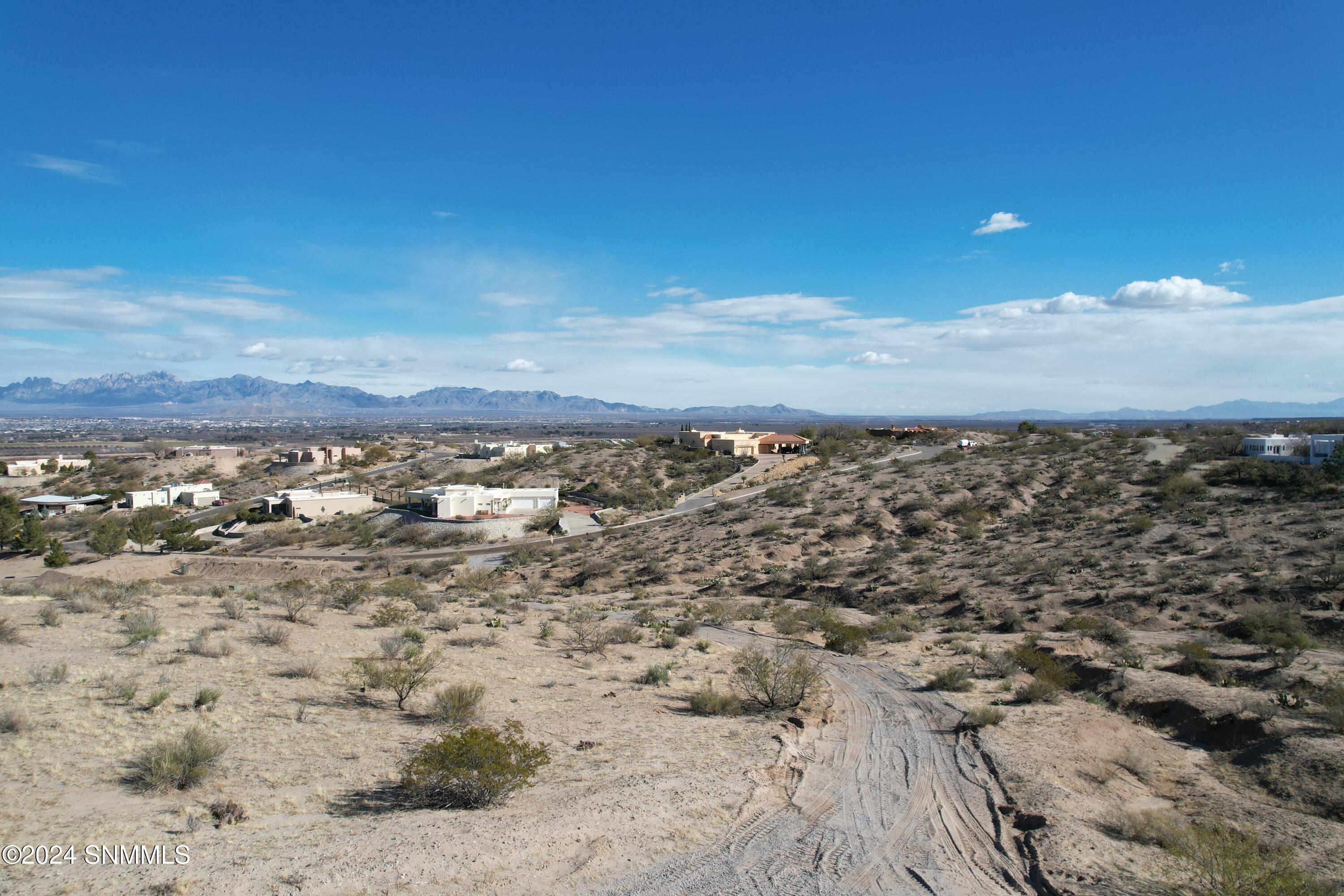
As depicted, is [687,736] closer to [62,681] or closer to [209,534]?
[62,681]

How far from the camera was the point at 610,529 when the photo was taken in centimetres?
4816

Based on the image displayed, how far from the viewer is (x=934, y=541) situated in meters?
34.7

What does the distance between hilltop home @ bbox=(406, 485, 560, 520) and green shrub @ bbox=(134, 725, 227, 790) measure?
43.5 meters

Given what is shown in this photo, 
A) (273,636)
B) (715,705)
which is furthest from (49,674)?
(715,705)

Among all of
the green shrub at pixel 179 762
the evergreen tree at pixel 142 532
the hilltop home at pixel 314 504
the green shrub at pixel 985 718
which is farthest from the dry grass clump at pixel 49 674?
the hilltop home at pixel 314 504

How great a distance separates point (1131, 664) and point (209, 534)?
60.4 m

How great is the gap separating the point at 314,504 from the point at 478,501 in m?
16.5

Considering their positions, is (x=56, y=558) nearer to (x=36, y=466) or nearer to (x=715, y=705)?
(x=715, y=705)

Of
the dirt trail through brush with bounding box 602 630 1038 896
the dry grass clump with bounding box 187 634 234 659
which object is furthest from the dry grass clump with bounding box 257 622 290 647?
the dirt trail through brush with bounding box 602 630 1038 896

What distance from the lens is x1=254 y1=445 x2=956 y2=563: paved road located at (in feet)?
144

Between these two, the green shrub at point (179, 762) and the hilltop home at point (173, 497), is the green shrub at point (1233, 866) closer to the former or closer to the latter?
the green shrub at point (179, 762)

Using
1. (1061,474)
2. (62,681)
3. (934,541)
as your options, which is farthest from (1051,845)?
(1061,474)

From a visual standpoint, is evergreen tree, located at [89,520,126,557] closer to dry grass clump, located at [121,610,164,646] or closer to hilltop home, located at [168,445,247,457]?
dry grass clump, located at [121,610,164,646]

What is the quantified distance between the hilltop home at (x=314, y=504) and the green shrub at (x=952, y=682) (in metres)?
55.6
